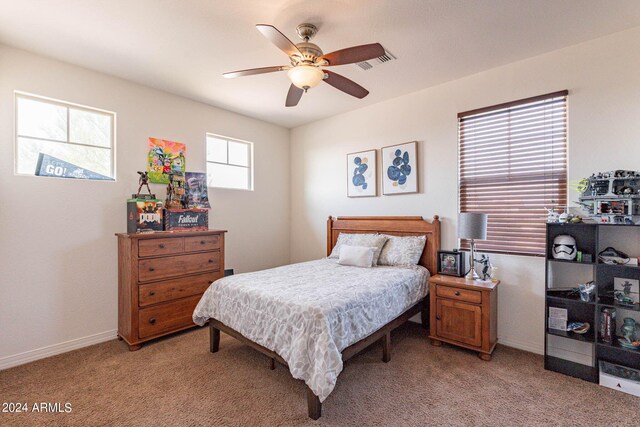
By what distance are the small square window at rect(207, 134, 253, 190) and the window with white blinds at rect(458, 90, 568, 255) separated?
118 inches

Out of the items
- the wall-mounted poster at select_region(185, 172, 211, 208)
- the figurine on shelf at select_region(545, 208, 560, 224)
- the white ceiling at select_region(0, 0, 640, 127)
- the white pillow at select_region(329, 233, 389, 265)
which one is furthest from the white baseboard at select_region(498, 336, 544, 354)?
the wall-mounted poster at select_region(185, 172, 211, 208)

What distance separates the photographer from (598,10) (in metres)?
2.10

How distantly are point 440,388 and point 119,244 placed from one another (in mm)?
3349

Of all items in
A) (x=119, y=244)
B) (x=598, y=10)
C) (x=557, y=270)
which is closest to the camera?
(x=598, y=10)

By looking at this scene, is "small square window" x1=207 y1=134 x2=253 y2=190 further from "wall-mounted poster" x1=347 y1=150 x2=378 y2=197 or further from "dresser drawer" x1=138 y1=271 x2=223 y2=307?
"wall-mounted poster" x1=347 y1=150 x2=378 y2=197

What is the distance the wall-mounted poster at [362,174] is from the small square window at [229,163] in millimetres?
1551

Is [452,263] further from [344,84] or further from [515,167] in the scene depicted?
[344,84]

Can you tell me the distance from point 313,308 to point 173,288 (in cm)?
193

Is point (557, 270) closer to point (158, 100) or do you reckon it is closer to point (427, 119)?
point (427, 119)

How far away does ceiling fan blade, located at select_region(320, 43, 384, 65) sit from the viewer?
73.7 inches

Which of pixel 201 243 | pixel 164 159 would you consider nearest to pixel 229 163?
pixel 164 159

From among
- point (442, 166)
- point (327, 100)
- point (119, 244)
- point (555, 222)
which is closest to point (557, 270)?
point (555, 222)

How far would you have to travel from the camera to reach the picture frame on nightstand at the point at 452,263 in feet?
9.78

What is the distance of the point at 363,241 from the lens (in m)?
3.62
